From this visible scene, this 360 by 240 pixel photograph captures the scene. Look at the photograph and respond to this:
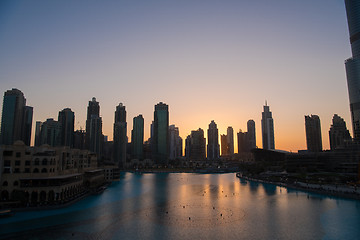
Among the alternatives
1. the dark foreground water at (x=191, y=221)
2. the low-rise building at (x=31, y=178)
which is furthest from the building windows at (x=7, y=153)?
the dark foreground water at (x=191, y=221)

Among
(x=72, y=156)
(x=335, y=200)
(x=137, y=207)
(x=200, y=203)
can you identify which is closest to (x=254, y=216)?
(x=200, y=203)

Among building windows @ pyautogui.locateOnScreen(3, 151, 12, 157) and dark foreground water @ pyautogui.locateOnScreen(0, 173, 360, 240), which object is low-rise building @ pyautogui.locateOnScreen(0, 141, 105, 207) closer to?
building windows @ pyautogui.locateOnScreen(3, 151, 12, 157)

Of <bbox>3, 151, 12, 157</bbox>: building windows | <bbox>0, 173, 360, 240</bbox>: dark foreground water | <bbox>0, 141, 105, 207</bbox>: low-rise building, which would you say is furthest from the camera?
<bbox>3, 151, 12, 157</bbox>: building windows

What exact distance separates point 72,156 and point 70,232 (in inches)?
1950

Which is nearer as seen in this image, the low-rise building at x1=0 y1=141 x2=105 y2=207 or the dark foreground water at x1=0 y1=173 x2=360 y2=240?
the dark foreground water at x1=0 y1=173 x2=360 y2=240

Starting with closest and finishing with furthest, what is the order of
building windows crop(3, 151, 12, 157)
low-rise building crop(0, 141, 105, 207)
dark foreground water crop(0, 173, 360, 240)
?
dark foreground water crop(0, 173, 360, 240) < low-rise building crop(0, 141, 105, 207) < building windows crop(3, 151, 12, 157)

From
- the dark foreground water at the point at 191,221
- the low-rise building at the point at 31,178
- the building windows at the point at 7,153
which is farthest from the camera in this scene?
the building windows at the point at 7,153

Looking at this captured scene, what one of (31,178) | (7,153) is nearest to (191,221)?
(31,178)

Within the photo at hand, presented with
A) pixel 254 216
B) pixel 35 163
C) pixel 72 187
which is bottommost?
pixel 254 216

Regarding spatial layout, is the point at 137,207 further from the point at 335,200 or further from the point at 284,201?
the point at 335,200

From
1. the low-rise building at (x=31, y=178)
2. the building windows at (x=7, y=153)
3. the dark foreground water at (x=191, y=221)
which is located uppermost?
the building windows at (x=7, y=153)

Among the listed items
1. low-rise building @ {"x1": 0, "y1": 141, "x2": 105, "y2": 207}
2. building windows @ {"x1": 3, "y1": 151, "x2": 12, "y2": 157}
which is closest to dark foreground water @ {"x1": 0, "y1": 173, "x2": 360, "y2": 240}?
low-rise building @ {"x1": 0, "y1": 141, "x2": 105, "y2": 207}

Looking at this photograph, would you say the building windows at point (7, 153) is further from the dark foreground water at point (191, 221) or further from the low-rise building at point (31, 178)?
the dark foreground water at point (191, 221)

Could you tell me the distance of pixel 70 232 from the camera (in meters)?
42.5
